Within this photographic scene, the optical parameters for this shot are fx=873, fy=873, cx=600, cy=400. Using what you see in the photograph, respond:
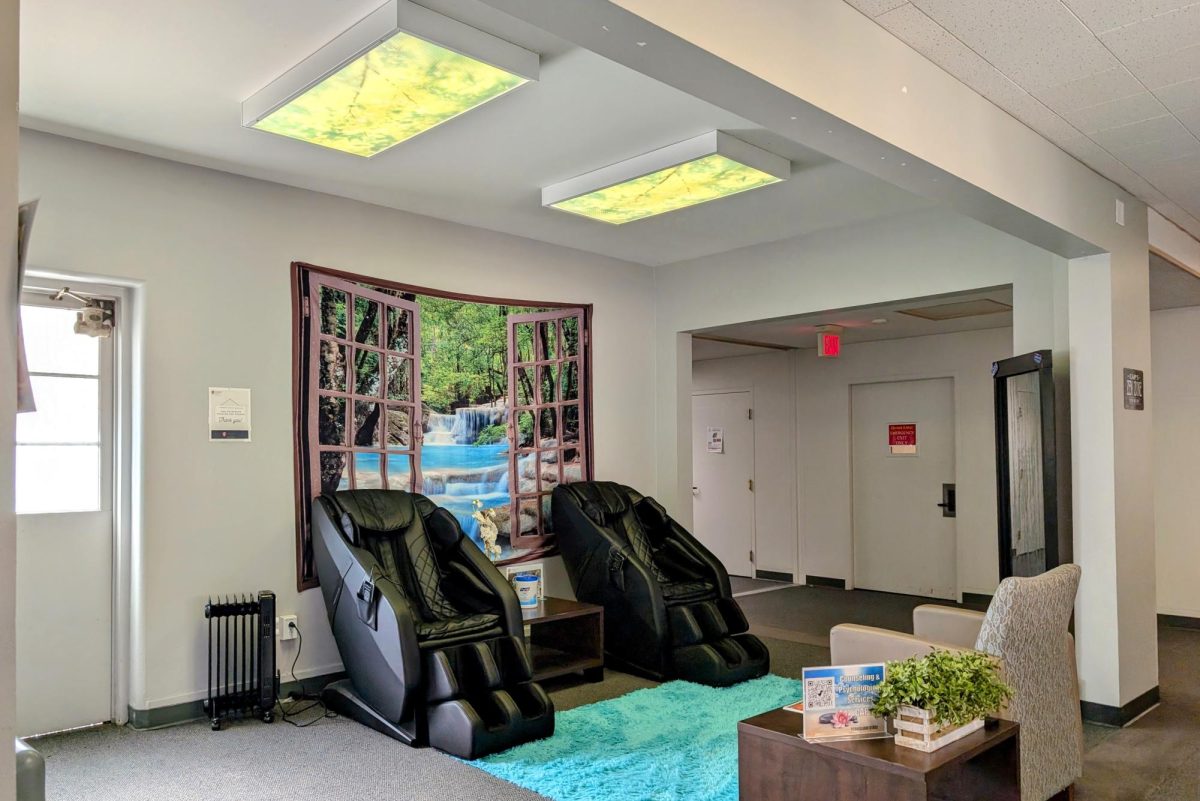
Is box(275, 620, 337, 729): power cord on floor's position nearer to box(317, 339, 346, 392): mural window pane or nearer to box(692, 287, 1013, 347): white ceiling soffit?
box(317, 339, 346, 392): mural window pane

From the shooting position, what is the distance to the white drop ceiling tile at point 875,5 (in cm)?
265

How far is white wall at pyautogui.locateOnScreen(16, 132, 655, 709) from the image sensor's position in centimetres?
403

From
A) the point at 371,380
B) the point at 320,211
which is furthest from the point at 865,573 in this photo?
the point at 320,211

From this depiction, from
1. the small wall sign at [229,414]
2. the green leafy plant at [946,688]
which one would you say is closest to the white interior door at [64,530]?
the small wall sign at [229,414]

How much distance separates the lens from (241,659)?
14.3ft

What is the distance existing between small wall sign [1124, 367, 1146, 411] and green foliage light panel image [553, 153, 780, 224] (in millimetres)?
2024

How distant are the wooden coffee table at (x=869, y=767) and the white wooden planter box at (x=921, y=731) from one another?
19 mm

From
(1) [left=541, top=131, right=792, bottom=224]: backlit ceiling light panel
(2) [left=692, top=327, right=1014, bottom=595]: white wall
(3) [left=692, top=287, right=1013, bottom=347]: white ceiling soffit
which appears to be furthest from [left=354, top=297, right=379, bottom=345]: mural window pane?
(2) [left=692, top=327, right=1014, bottom=595]: white wall

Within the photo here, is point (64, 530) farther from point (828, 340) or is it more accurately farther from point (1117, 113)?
point (828, 340)

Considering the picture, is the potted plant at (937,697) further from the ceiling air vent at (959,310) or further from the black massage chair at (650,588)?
the ceiling air vent at (959,310)

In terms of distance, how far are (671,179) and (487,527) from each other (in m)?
2.33

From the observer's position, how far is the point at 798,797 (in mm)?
2508

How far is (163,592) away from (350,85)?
255cm

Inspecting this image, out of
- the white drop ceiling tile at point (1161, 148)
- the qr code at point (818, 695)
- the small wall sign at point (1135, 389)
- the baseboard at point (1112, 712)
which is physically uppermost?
the white drop ceiling tile at point (1161, 148)
